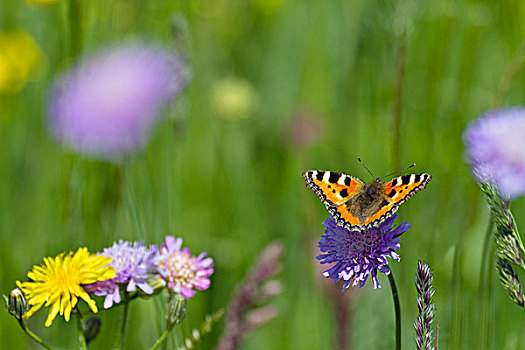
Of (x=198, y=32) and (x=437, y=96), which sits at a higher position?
(x=198, y=32)

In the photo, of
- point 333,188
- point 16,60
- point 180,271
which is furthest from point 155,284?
point 16,60

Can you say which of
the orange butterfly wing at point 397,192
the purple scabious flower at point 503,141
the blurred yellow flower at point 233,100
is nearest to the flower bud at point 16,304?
the orange butterfly wing at point 397,192

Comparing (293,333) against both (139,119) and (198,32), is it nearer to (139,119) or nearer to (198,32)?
(139,119)

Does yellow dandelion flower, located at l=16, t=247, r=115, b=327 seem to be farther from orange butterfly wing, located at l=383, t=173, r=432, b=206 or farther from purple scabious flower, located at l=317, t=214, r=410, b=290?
orange butterfly wing, located at l=383, t=173, r=432, b=206

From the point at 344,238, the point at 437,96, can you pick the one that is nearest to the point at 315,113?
the point at 437,96

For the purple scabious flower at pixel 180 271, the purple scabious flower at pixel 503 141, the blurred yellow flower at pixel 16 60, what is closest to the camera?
the purple scabious flower at pixel 180 271

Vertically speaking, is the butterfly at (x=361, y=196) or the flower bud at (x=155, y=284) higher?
the butterfly at (x=361, y=196)

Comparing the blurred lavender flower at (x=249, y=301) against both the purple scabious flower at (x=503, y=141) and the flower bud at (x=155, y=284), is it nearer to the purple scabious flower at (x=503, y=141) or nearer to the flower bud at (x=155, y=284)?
the flower bud at (x=155, y=284)
